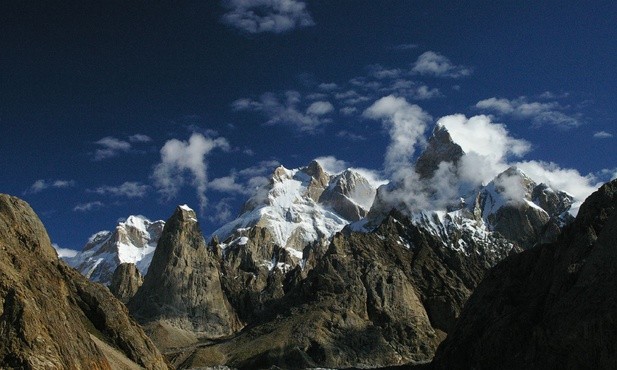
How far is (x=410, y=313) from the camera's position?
193250mm

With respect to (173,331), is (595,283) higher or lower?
lower

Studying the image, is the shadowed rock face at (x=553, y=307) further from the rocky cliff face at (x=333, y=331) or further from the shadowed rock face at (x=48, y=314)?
the rocky cliff face at (x=333, y=331)

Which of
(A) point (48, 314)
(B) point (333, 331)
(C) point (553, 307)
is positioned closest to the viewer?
(A) point (48, 314)

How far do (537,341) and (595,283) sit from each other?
9995 mm

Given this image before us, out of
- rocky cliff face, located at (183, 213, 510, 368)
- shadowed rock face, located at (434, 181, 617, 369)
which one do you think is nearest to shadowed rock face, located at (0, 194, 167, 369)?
shadowed rock face, located at (434, 181, 617, 369)

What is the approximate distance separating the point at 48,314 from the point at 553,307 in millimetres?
60592

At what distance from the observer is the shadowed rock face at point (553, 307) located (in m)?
67.6

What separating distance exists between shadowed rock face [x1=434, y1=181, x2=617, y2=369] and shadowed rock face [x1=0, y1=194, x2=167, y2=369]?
44.0m

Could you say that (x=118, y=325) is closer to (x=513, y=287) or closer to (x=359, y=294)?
(x=513, y=287)

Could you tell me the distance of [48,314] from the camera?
44.4 m

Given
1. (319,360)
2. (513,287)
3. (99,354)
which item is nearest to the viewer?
(99,354)

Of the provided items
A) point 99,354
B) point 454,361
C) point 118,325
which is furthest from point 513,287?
point 99,354

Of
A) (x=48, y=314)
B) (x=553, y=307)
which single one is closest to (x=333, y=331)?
(x=553, y=307)

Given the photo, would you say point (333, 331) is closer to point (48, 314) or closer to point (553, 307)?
point (553, 307)
